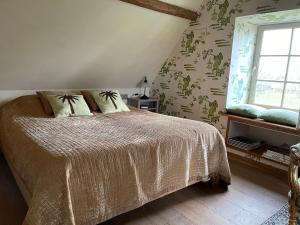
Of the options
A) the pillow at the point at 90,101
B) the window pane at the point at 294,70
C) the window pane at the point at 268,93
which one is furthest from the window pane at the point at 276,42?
the pillow at the point at 90,101

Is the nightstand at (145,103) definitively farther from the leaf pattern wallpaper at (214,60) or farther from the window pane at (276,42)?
the window pane at (276,42)

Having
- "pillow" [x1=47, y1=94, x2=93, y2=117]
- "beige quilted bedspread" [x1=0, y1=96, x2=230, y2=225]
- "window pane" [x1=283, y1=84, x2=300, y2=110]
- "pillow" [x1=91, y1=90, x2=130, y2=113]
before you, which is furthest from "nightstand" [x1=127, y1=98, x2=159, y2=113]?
"window pane" [x1=283, y1=84, x2=300, y2=110]

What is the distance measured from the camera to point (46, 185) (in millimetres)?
1359

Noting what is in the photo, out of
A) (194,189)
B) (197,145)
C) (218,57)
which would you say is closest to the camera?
(197,145)

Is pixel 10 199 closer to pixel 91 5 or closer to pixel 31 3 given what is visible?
pixel 31 3

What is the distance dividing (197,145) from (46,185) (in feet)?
4.25

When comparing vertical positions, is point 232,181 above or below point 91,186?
below

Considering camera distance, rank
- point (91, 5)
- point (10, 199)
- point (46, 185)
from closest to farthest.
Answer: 1. point (46, 185)
2. point (10, 199)
3. point (91, 5)

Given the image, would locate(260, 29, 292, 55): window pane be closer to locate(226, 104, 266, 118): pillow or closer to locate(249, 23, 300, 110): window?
locate(249, 23, 300, 110): window

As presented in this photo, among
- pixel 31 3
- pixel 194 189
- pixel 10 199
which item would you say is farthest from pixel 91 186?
pixel 31 3

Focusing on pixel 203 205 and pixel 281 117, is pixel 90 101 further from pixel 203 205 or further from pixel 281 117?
pixel 281 117

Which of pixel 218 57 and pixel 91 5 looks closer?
pixel 91 5

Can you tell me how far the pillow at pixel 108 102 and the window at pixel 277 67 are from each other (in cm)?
190

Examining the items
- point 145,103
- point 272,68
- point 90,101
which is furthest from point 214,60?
point 90,101
